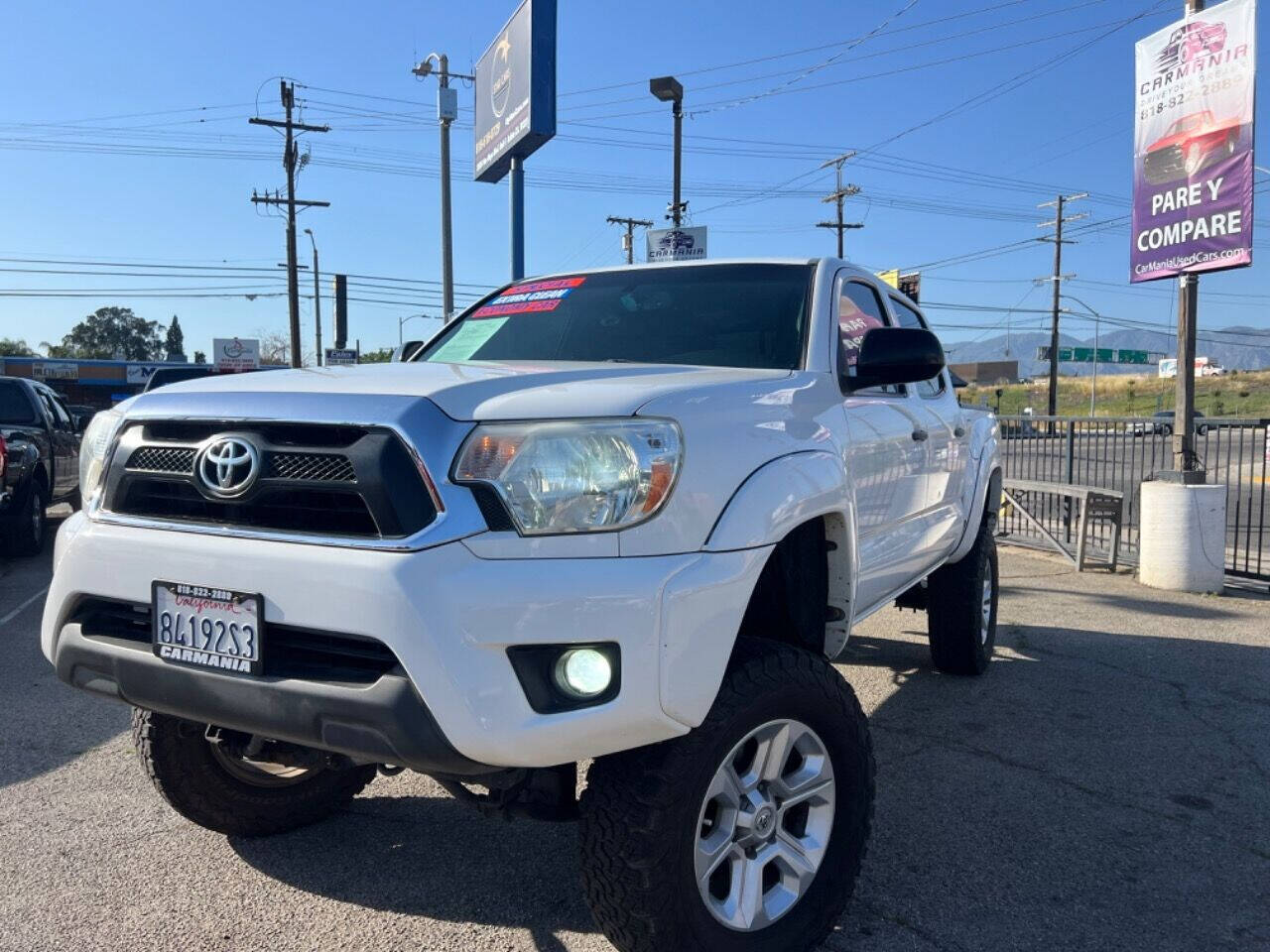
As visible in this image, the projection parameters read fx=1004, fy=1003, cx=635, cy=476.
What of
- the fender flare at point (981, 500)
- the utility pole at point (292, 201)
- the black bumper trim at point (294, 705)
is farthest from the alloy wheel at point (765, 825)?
the utility pole at point (292, 201)

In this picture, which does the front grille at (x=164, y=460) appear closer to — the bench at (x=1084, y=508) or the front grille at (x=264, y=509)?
the front grille at (x=264, y=509)

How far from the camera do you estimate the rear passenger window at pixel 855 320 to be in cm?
363

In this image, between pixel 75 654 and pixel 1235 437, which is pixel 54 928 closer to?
pixel 75 654

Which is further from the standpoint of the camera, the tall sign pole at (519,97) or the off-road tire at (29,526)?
the tall sign pole at (519,97)

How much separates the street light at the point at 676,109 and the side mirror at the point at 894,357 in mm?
20338

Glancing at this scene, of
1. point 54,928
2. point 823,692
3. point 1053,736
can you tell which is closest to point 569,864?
point 823,692

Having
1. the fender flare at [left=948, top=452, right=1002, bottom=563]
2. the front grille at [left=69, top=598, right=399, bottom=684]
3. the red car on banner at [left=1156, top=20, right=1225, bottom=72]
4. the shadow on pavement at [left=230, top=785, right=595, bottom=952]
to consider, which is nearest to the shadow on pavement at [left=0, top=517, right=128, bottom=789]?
the shadow on pavement at [left=230, top=785, right=595, bottom=952]

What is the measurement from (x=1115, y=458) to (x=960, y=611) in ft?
17.5

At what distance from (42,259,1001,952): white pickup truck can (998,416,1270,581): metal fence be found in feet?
24.0

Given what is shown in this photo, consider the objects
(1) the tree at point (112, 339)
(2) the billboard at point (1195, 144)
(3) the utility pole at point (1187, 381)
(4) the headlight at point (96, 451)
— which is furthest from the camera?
(1) the tree at point (112, 339)

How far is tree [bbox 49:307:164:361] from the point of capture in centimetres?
9344

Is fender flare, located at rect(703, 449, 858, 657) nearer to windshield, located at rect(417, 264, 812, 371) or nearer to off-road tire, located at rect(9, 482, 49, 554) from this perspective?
windshield, located at rect(417, 264, 812, 371)

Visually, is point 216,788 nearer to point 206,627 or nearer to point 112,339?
point 206,627

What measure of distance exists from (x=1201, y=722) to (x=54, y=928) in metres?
4.78
